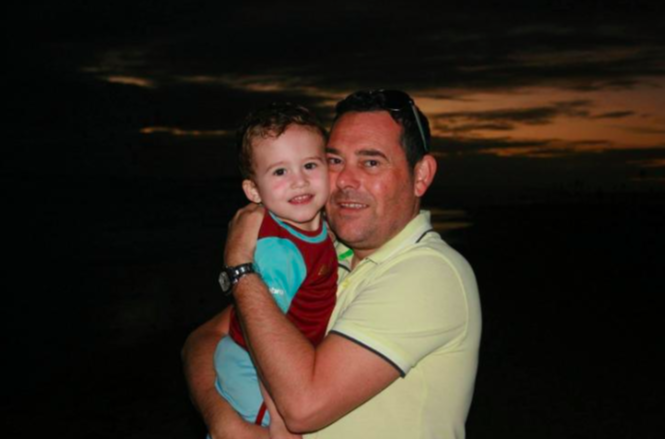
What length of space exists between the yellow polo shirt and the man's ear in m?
0.63

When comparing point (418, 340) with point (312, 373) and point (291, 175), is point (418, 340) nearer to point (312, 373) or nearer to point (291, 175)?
point (312, 373)

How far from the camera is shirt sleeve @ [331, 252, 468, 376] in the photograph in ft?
8.06

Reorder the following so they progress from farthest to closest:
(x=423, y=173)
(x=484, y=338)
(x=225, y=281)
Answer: (x=484, y=338)
(x=423, y=173)
(x=225, y=281)

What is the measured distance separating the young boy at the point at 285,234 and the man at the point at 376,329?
8 centimetres

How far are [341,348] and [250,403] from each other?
0.75 metres

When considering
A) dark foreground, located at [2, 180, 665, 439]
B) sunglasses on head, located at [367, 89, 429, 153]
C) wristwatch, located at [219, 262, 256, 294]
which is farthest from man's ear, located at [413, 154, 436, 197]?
dark foreground, located at [2, 180, 665, 439]

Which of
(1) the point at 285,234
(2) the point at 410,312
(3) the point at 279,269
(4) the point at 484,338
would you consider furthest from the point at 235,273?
(4) the point at 484,338

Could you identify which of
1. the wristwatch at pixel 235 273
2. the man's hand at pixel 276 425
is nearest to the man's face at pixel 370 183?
the wristwatch at pixel 235 273

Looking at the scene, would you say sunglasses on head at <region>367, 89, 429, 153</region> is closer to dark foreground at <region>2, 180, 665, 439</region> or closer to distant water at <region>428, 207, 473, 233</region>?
dark foreground at <region>2, 180, 665, 439</region>

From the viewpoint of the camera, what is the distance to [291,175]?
9.97 ft

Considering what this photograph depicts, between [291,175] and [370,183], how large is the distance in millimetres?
400

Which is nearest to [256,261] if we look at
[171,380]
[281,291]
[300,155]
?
[281,291]

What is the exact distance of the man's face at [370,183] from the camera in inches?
122

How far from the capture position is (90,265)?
19641 mm
